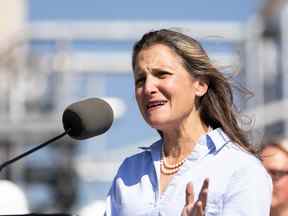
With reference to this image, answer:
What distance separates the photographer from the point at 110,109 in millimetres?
3195

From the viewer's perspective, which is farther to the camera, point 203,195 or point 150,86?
point 150,86

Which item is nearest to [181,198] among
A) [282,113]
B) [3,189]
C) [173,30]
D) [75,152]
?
[173,30]

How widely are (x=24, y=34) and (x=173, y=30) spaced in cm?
1075

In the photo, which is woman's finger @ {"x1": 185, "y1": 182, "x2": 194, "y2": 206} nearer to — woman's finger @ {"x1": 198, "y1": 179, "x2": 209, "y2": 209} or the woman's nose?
woman's finger @ {"x1": 198, "y1": 179, "x2": 209, "y2": 209}

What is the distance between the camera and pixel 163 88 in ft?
10.6

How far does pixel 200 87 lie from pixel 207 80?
0.11 ft

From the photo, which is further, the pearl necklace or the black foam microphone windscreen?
the pearl necklace

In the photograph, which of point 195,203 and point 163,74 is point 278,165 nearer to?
point 163,74

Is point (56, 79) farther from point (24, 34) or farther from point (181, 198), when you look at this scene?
point (181, 198)

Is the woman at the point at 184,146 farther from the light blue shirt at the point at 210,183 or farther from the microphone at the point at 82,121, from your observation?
the microphone at the point at 82,121

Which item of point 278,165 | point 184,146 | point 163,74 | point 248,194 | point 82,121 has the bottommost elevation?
point 278,165

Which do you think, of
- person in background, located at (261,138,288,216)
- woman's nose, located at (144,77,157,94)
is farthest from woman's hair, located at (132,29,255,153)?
person in background, located at (261,138,288,216)

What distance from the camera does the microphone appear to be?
3.08 m

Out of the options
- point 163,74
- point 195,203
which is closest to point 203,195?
point 195,203
